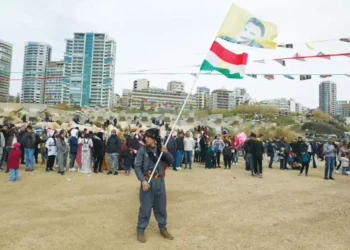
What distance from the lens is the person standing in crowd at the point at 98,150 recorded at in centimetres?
1054

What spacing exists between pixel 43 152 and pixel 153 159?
983 centimetres

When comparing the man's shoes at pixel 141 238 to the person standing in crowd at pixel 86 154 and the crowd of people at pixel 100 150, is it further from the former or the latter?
the person standing in crowd at pixel 86 154

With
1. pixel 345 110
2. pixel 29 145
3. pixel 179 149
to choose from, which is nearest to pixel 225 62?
pixel 179 149

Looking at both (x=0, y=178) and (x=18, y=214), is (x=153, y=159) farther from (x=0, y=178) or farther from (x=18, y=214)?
(x=0, y=178)

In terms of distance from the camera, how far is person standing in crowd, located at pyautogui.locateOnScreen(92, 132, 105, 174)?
10.5 metres

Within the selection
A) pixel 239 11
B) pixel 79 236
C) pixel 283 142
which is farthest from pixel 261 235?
pixel 283 142

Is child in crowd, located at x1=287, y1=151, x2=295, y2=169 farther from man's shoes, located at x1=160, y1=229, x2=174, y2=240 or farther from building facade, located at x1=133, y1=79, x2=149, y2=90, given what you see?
building facade, located at x1=133, y1=79, x2=149, y2=90

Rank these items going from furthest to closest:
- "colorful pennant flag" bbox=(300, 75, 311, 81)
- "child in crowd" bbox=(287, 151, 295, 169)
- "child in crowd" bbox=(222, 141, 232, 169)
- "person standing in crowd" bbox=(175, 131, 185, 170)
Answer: "child in crowd" bbox=(287, 151, 295, 169), "child in crowd" bbox=(222, 141, 232, 169), "person standing in crowd" bbox=(175, 131, 185, 170), "colorful pennant flag" bbox=(300, 75, 311, 81)

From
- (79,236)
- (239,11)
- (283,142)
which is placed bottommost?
(79,236)

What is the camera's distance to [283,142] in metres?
14.4

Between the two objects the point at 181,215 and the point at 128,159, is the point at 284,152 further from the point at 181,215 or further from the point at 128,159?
the point at 181,215

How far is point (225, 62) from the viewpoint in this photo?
5922 mm

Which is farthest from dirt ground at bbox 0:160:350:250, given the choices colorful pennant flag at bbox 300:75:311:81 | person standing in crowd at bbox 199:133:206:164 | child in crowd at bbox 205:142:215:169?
colorful pennant flag at bbox 300:75:311:81

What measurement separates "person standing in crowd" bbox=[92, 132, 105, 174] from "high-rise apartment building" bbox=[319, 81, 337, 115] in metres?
117
